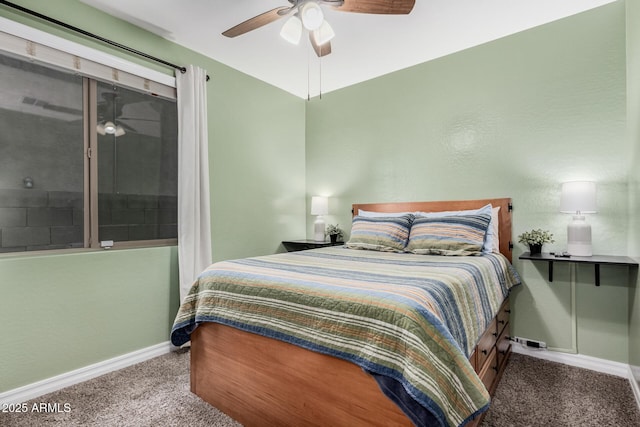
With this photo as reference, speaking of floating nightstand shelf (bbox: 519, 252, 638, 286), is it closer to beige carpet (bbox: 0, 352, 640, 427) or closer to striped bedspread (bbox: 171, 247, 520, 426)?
striped bedspread (bbox: 171, 247, 520, 426)

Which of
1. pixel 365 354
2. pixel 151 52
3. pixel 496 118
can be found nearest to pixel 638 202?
pixel 496 118

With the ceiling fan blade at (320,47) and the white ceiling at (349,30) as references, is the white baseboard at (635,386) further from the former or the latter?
the ceiling fan blade at (320,47)

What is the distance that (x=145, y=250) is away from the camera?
264 centimetres

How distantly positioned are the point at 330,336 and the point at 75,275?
1946 millimetres

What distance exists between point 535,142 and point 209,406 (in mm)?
3051

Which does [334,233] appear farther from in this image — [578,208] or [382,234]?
[578,208]

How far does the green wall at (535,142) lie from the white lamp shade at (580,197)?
0.26 metres

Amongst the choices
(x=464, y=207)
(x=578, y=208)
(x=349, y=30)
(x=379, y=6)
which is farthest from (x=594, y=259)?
(x=349, y=30)

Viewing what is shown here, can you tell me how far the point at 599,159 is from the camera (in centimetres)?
240

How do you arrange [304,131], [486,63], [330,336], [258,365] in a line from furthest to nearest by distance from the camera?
[304,131], [486,63], [258,365], [330,336]

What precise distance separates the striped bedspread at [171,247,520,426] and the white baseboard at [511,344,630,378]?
2.65 ft

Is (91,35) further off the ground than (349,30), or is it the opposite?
(349,30)

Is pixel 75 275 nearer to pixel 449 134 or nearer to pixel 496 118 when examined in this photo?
pixel 449 134

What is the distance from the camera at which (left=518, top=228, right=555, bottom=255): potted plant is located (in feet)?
8.16
